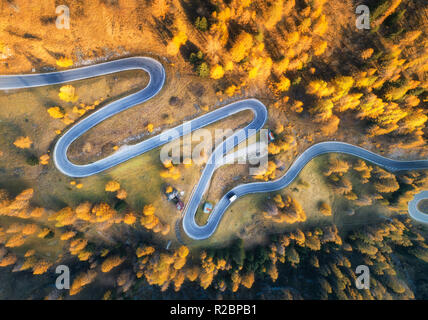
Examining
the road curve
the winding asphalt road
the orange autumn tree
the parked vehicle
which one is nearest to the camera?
the orange autumn tree

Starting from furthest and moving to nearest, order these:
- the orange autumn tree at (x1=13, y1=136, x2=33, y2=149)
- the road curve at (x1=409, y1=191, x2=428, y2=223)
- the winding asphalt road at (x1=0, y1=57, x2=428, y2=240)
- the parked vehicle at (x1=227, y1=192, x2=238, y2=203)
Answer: the road curve at (x1=409, y1=191, x2=428, y2=223) < the parked vehicle at (x1=227, y1=192, x2=238, y2=203) < the winding asphalt road at (x1=0, y1=57, x2=428, y2=240) < the orange autumn tree at (x1=13, y1=136, x2=33, y2=149)

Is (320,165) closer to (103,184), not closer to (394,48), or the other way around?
(394,48)

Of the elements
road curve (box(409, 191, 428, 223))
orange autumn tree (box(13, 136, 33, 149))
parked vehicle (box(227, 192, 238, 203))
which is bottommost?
road curve (box(409, 191, 428, 223))

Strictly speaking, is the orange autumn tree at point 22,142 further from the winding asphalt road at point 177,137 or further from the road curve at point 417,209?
the road curve at point 417,209

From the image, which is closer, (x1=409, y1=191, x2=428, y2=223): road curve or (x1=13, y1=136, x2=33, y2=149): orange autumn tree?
(x1=13, y1=136, x2=33, y2=149): orange autumn tree

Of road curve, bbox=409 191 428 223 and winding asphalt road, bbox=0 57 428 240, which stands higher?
winding asphalt road, bbox=0 57 428 240

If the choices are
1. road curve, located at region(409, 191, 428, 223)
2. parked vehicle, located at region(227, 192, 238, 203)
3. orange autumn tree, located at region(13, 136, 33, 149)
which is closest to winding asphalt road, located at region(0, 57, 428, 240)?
parked vehicle, located at region(227, 192, 238, 203)

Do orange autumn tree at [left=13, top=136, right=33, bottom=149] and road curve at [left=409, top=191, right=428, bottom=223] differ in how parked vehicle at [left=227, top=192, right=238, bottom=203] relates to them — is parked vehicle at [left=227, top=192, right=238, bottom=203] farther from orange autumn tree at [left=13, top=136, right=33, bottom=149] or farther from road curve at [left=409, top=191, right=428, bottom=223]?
road curve at [left=409, top=191, right=428, bottom=223]

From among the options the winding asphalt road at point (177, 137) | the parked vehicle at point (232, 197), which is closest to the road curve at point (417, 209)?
the winding asphalt road at point (177, 137)
